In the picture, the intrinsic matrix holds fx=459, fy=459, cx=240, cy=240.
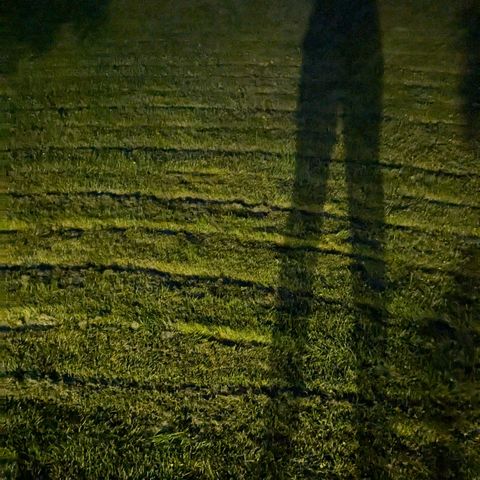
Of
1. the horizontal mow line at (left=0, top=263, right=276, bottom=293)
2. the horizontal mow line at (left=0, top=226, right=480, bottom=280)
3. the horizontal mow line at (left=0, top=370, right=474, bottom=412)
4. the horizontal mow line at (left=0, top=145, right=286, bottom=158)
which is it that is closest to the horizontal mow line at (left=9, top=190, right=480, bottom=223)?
the horizontal mow line at (left=0, top=226, right=480, bottom=280)

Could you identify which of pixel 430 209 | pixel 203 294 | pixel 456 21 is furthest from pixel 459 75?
pixel 203 294

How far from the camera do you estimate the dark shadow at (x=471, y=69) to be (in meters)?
4.86

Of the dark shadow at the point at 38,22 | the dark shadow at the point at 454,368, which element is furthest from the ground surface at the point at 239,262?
the dark shadow at the point at 38,22

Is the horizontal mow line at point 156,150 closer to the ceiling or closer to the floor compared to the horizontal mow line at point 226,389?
closer to the ceiling

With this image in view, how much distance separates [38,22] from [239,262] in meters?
5.22

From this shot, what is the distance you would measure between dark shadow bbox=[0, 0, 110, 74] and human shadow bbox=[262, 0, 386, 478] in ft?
10.4

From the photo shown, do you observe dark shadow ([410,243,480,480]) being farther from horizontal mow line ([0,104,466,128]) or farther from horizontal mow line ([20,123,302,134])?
horizontal mow line ([0,104,466,128])

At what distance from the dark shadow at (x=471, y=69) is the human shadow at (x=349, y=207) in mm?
939

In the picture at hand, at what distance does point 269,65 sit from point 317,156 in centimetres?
177

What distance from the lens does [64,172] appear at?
186 inches

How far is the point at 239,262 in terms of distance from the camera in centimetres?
391

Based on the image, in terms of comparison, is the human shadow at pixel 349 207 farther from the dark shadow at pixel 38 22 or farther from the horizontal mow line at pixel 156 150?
the dark shadow at pixel 38 22

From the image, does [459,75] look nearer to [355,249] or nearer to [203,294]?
[355,249]

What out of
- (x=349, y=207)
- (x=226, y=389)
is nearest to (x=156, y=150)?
(x=349, y=207)
